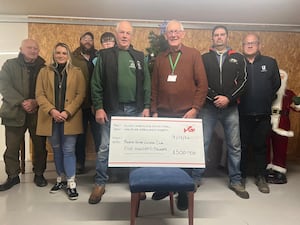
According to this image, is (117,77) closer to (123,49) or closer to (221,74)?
(123,49)

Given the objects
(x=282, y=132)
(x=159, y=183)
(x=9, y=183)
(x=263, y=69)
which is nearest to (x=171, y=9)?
(x=263, y=69)

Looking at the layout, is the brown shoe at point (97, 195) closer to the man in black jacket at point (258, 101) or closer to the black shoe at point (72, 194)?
the black shoe at point (72, 194)

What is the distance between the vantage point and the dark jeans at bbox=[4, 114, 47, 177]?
3.15m

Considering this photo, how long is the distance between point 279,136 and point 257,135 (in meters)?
0.47

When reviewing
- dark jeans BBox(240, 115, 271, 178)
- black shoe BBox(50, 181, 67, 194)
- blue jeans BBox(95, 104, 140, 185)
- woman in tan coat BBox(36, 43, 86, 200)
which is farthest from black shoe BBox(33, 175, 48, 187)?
dark jeans BBox(240, 115, 271, 178)

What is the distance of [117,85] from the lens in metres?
2.81

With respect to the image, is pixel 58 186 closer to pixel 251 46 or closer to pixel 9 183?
pixel 9 183

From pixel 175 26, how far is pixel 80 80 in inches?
38.7

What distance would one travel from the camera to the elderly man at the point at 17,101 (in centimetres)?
310

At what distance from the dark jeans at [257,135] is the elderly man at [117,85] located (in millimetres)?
1095

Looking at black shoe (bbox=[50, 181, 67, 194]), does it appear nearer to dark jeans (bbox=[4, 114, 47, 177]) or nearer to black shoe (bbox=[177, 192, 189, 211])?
dark jeans (bbox=[4, 114, 47, 177])

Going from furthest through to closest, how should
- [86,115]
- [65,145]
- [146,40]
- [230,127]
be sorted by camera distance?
1. [146,40]
2. [86,115]
3. [230,127]
4. [65,145]

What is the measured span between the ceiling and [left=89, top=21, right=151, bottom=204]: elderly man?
0.89 m

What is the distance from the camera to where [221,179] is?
11.6 feet
